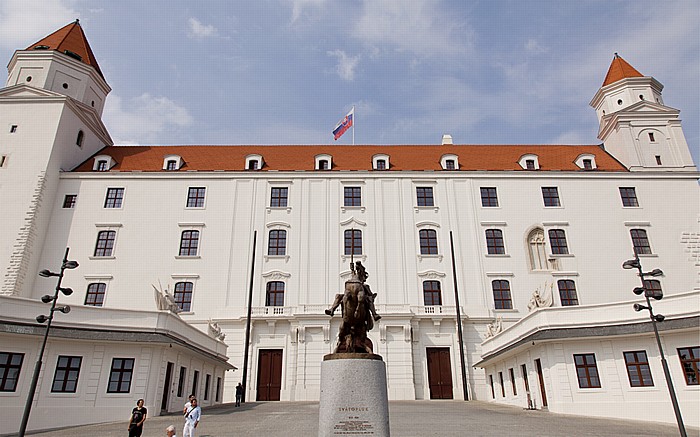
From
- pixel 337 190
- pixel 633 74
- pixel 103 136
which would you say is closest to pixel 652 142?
pixel 633 74

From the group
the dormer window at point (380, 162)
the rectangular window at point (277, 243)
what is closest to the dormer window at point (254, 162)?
the rectangular window at point (277, 243)

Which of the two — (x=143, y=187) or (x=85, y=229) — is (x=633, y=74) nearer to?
(x=143, y=187)

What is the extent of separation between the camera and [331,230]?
118 ft

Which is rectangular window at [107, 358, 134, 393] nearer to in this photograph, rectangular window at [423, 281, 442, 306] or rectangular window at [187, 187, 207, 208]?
rectangular window at [187, 187, 207, 208]

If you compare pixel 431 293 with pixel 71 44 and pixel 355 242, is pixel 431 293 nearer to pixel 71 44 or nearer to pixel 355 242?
pixel 355 242

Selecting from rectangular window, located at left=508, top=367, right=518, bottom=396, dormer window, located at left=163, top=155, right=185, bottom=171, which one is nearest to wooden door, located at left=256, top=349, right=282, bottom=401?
rectangular window, located at left=508, top=367, right=518, bottom=396

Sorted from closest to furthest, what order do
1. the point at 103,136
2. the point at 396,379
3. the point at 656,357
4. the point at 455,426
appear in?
the point at 455,426 < the point at 656,357 < the point at 396,379 < the point at 103,136

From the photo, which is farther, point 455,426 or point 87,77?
point 87,77

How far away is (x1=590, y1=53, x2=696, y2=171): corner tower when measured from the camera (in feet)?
128

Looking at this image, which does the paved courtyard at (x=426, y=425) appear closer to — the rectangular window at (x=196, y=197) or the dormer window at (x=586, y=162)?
the rectangular window at (x=196, y=197)

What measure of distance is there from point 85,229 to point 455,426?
1237 inches

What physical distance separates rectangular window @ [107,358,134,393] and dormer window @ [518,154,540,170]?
32.7m

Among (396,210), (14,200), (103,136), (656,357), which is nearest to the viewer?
(656,357)

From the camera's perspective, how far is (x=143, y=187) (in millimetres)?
37219
